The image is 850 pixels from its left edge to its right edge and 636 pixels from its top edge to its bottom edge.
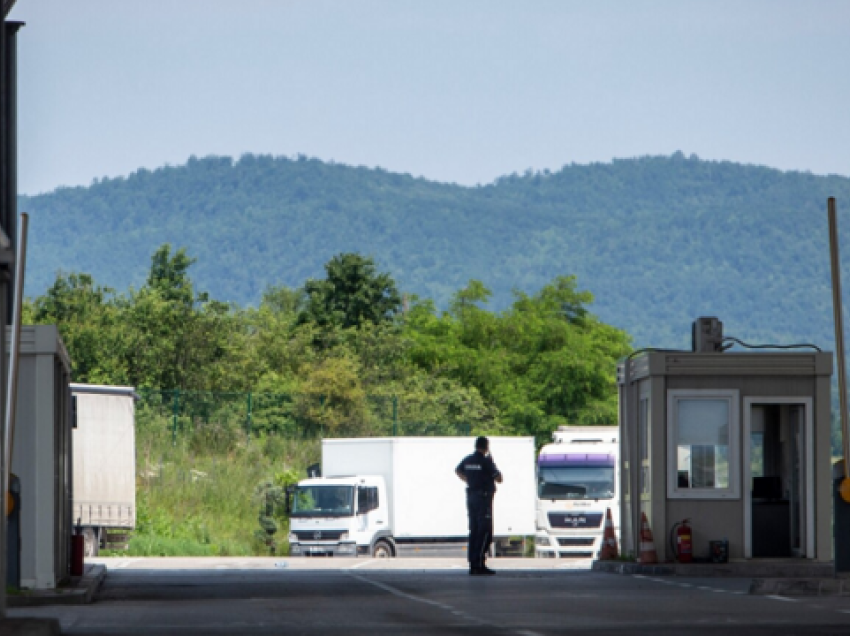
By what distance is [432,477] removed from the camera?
4447 cm

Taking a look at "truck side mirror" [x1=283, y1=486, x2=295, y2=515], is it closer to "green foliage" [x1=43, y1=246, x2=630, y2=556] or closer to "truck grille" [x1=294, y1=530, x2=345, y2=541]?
"truck grille" [x1=294, y1=530, x2=345, y2=541]

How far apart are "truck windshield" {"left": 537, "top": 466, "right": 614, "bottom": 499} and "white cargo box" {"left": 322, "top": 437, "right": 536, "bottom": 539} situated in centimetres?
95

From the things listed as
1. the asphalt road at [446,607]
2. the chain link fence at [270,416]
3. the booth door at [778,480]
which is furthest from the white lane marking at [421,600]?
the chain link fence at [270,416]

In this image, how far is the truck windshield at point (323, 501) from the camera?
41719 millimetres

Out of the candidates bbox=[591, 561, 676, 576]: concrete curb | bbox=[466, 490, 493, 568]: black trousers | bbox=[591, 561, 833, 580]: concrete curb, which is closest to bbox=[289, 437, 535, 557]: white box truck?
bbox=[591, 561, 676, 576]: concrete curb

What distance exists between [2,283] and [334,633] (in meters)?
3.52

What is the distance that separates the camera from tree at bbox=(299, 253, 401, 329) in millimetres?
89812

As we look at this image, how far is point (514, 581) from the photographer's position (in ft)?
70.7

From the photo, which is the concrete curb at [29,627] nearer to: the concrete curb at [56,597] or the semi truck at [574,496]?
the concrete curb at [56,597]

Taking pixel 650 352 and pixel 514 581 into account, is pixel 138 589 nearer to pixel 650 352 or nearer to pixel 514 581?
pixel 514 581

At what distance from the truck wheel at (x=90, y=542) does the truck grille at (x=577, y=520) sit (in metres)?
11.5

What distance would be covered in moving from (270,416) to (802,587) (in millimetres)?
37608

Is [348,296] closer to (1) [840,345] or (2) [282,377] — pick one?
(2) [282,377]

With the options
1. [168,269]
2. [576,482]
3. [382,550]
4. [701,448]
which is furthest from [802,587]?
[168,269]
